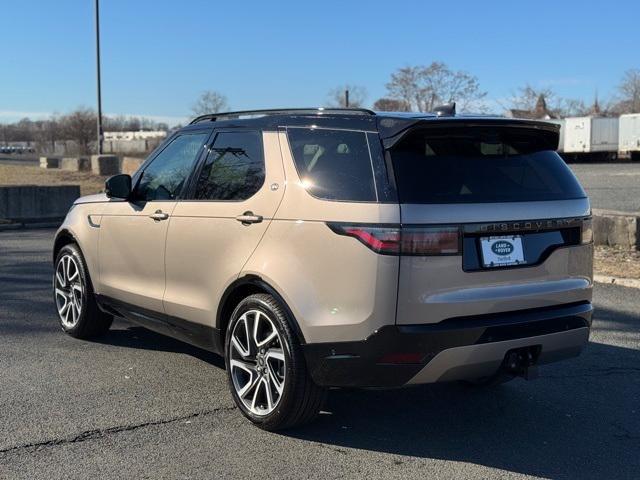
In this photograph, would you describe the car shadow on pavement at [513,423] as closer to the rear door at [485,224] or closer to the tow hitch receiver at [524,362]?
the tow hitch receiver at [524,362]

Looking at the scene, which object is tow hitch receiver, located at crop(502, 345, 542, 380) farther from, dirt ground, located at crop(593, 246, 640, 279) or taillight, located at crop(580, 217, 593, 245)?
dirt ground, located at crop(593, 246, 640, 279)

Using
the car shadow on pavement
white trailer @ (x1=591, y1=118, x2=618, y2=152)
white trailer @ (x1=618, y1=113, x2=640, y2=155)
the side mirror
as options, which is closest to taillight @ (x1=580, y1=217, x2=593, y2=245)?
the car shadow on pavement

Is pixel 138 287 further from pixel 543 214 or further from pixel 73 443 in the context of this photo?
pixel 543 214

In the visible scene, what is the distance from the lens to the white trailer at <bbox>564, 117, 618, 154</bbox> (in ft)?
163

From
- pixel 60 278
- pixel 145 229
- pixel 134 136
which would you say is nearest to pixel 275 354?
pixel 145 229

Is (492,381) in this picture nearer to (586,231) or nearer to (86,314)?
(586,231)

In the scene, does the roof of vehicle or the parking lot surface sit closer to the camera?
the roof of vehicle

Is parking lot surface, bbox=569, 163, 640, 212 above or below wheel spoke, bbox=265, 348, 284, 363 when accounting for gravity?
above

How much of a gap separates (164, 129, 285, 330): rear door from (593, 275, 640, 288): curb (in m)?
5.97

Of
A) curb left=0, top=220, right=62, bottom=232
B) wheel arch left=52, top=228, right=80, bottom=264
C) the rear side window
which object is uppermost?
the rear side window

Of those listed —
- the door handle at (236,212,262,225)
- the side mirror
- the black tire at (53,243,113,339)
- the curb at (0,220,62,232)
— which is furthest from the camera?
the curb at (0,220,62,232)

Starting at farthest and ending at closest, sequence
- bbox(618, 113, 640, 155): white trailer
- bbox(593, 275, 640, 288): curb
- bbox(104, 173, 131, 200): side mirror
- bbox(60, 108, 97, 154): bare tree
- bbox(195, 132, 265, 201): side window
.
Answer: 1. bbox(60, 108, 97, 154): bare tree
2. bbox(618, 113, 640, 155): white trailer
3. bbox(593, 275, 640, 288): curb
4. bbox(104, 173, 131, 200): side mirror
5. bbox(195, 132, 265, 201): side window

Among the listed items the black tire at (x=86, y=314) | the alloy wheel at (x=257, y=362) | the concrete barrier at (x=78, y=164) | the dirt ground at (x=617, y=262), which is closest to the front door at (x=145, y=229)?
the black tire at (x=86, y=314)

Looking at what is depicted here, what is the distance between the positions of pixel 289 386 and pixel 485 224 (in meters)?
1.37
